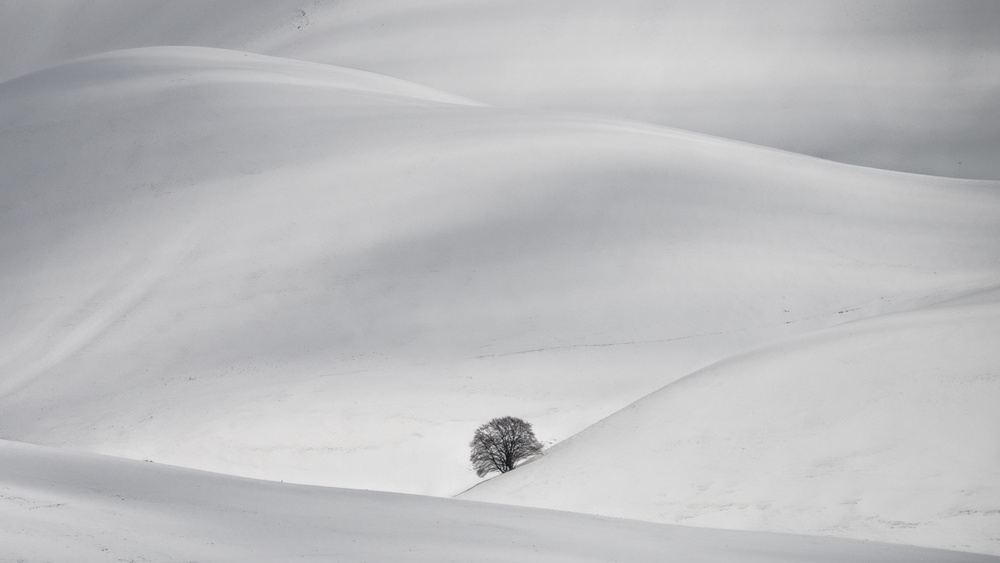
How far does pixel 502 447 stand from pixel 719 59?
1205 inches

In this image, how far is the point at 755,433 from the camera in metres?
13.8

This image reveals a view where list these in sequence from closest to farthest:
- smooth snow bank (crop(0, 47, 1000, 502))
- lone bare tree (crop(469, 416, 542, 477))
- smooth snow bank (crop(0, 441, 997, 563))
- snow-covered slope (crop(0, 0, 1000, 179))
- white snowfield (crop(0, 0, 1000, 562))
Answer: smooth snow bank (crop(0, 441, 997, 563))
white snowfield (crop(0, 0, 1000, 562))
lone bare tree (crop(469, 416, 542, 477))
smooth snow bank (crop(0, 47, 1000, 502))
snow-covered slope (crop(0, 0, 1000, 179))

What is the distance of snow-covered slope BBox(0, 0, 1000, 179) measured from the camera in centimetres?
3812

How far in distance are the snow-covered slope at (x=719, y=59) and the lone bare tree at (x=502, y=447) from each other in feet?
82.2

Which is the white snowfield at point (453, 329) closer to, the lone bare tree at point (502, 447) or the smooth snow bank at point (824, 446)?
the smooth snow bank at point (824, 446)

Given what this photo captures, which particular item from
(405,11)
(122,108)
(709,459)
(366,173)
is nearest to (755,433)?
(709,459)

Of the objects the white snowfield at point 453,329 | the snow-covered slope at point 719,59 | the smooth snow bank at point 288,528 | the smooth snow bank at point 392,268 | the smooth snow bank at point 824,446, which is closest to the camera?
the smooth snow bank at point 288,528

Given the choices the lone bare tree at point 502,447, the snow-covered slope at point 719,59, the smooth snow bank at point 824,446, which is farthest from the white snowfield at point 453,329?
the snow-covered slope at point 719,59

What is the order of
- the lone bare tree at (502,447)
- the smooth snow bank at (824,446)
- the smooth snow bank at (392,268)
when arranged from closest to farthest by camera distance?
1. the smooth snow bank at (824,446)
2. the lone bare tree at (502,447)
3. the smooth snow bank at (392,268)

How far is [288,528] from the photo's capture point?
339 inches

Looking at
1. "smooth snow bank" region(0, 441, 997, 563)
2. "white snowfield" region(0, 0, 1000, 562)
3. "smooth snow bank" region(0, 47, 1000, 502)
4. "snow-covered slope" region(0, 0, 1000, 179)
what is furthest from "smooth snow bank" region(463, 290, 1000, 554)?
"snow-covered slope" region(0, 0, 1000, 179)

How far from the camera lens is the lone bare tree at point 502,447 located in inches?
642

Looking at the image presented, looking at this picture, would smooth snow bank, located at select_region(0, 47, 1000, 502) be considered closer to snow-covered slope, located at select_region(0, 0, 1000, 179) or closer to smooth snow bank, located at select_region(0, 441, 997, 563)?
smooth snow bank, located at select_region(0, 441, 997, 563)

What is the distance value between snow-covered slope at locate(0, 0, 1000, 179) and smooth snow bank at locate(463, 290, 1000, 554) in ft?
78.7
